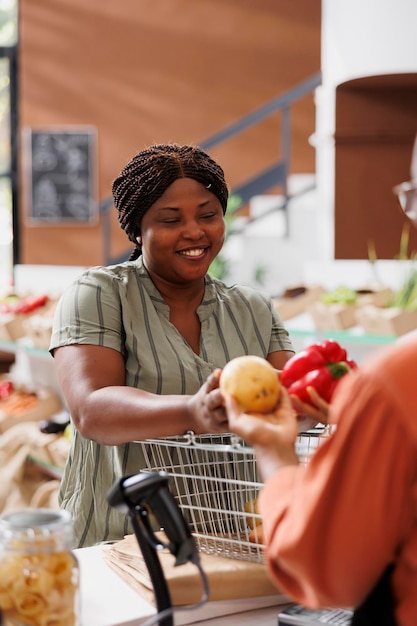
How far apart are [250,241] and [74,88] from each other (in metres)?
2.73

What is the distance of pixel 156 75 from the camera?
931 centimetres

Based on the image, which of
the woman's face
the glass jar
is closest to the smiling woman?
the woman's face

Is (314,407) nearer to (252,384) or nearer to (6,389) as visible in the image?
(252,384)

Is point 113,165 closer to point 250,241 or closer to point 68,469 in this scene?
point 250,241

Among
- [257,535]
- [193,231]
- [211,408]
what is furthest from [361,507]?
[193,231]

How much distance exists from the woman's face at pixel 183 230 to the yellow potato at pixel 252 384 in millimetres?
601

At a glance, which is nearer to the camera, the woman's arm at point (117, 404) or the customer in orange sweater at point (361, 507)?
the customer in orange sweater at point (361, 507)

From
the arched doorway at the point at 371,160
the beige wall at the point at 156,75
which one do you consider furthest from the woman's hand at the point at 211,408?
the beige wall at the point at 156,75

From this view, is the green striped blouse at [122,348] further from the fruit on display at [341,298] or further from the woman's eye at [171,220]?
the fruit on display at [341,298]

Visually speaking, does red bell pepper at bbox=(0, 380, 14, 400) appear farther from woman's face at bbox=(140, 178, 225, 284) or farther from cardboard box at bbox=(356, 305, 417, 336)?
woman's face at bbox=(140, 178, 225, 284)

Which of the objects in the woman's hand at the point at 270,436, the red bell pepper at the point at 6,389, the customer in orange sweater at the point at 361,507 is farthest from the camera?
the red bell pepper at the point at 6,389

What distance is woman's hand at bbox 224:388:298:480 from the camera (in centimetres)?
113

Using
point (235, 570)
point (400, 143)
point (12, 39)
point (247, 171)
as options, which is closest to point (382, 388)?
point (235, 570)

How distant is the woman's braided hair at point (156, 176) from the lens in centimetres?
202
